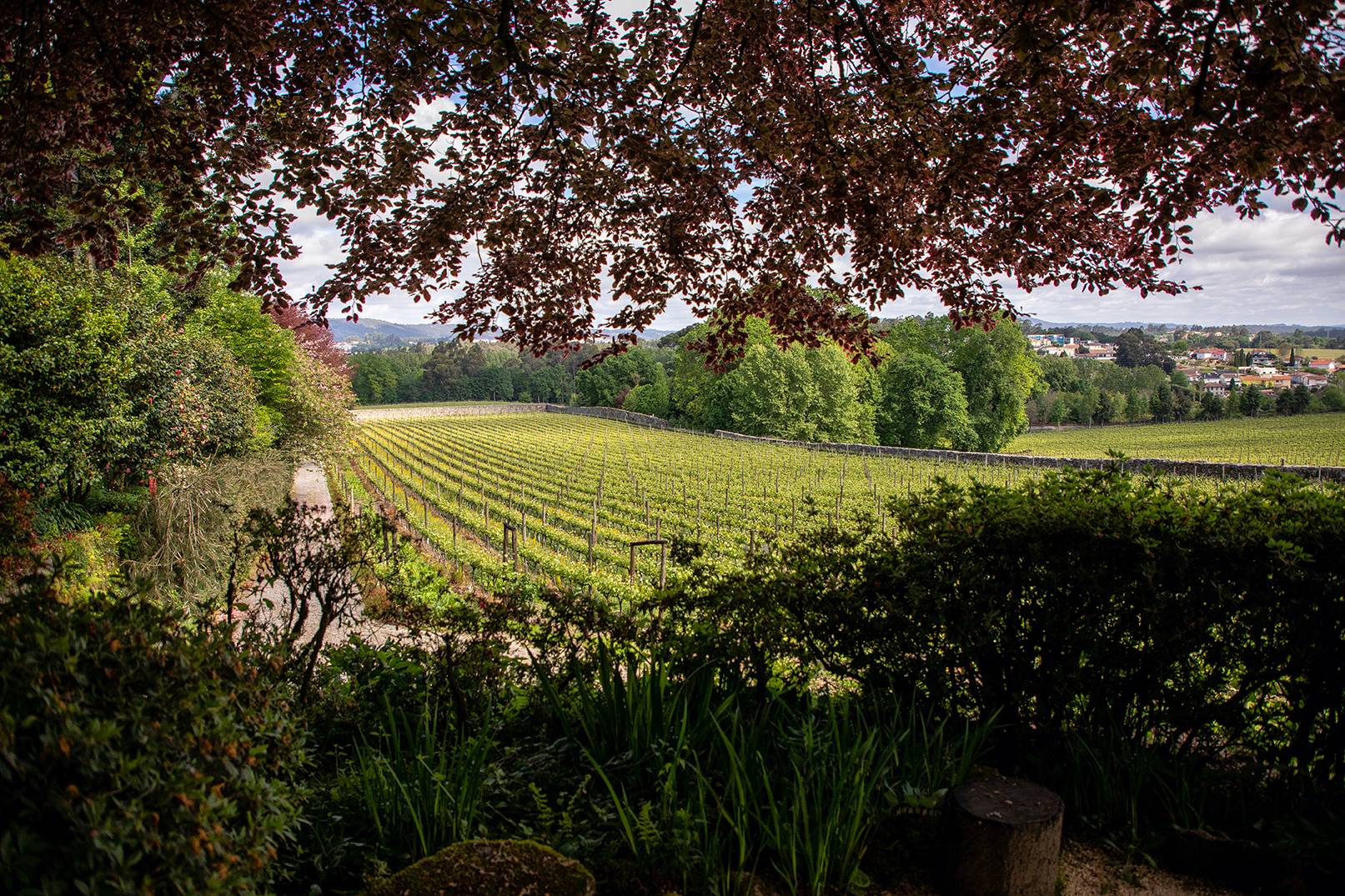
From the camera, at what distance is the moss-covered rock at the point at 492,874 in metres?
2.21

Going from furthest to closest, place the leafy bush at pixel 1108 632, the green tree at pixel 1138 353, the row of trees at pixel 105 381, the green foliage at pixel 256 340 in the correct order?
1. the green tree at pixel 1138 353
2. the green foliage at pixel 256 340
3. the row of trees at pixel 105 381
4. the leafy bush at pixel 1108 632

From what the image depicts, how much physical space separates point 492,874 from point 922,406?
5620cm

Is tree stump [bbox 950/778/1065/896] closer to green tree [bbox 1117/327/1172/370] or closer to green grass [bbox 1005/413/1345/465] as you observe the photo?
green grass [bbox 1005/413/1345/465]

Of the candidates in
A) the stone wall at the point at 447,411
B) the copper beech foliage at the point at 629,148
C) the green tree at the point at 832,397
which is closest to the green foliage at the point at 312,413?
the copper beech foliage at the point at 629,148

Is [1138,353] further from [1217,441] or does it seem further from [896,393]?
[896,393]

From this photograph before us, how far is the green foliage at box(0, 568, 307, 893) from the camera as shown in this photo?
140 centimetres

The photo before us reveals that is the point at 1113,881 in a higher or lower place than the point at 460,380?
lower

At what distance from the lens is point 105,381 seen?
12.4 meters

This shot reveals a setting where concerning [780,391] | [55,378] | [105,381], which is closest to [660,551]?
[105,381]

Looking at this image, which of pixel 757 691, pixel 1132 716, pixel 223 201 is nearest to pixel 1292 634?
pixel 1132 716

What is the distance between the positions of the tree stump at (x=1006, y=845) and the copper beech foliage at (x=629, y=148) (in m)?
2.65

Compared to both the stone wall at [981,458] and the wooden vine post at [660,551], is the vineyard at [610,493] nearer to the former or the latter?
the wooden vine post at [660,551]

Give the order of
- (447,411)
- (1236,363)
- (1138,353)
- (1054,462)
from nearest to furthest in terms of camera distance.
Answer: (1054,462), (447,411), (1236,363), (1138,353)

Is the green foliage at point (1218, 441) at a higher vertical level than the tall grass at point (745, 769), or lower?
lower
